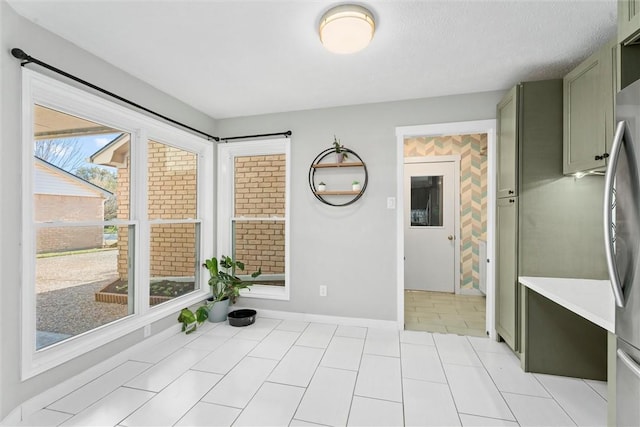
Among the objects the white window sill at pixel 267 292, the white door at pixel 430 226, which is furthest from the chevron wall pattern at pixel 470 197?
the white window sill at pixel 267 292

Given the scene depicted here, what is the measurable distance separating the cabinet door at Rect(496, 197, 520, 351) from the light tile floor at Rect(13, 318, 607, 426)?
0.22 meters

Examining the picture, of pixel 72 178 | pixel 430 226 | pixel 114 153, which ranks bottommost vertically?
pixel 430 226

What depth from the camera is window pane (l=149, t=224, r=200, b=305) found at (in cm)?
289

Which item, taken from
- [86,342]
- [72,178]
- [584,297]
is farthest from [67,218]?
[584,297]

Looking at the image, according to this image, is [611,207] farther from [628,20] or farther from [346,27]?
[346,27]

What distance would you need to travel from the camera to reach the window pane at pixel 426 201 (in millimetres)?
4605

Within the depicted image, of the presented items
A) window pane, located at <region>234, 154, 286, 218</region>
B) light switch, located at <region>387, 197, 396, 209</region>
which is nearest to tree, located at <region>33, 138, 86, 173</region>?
window pane, located at <region>234, 154, 286, 218</region>

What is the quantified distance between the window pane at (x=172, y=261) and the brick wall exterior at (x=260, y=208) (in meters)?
0.58

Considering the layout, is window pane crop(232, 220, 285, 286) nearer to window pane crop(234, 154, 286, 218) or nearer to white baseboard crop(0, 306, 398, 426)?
window pane crop(234, 154, 286, 218)

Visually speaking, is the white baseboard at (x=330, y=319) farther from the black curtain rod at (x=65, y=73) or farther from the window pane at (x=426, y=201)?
the black curtain rod at (x=65, y=73)

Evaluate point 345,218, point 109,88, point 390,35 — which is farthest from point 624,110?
point 109,88

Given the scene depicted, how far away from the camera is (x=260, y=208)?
368cm

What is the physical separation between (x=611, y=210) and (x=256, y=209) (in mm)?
3244

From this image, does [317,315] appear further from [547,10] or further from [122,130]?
[547,10]
